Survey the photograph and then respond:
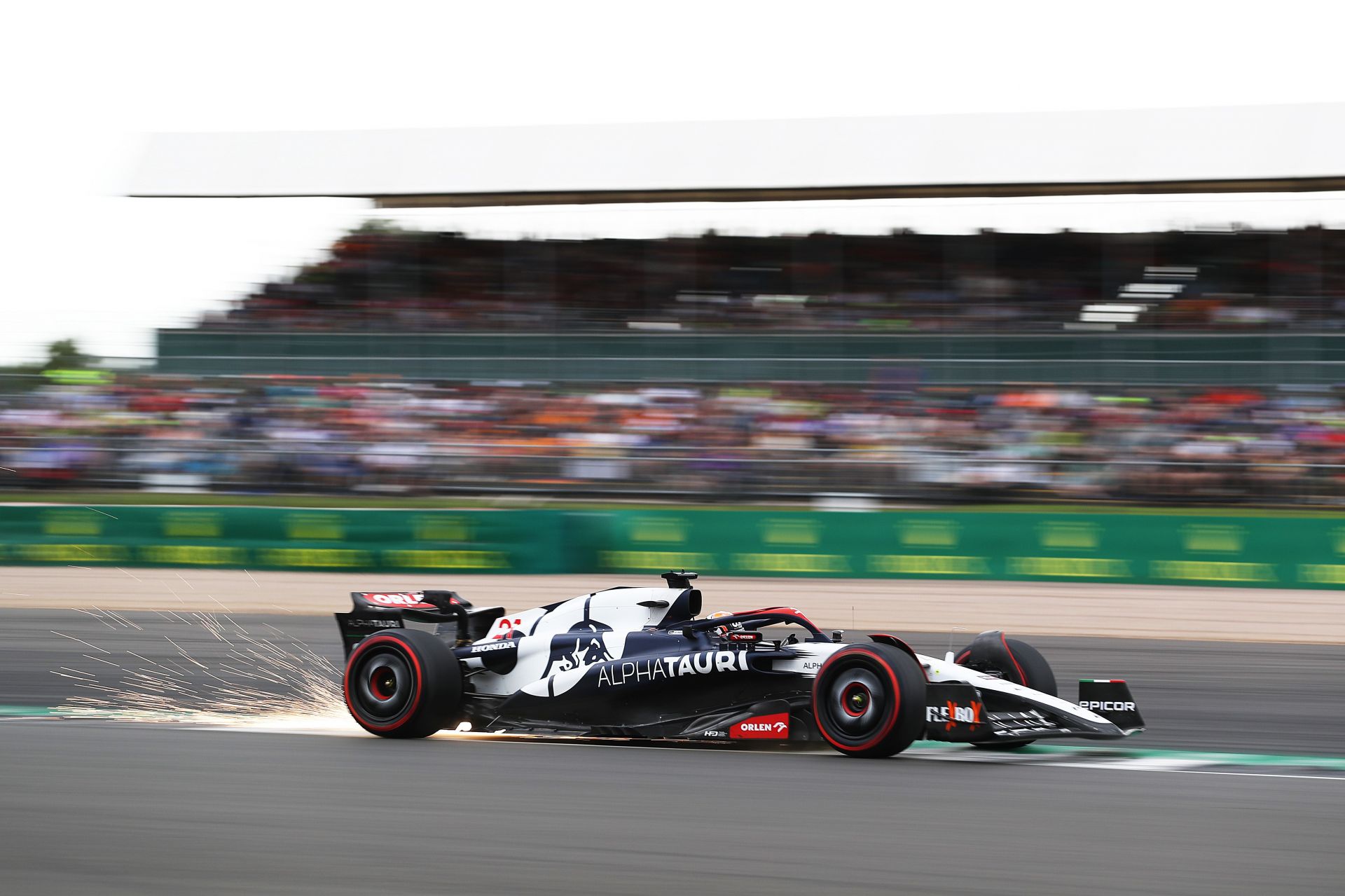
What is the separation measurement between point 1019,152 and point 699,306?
4221 mm

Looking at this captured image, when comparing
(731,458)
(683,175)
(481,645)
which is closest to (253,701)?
(481,645)

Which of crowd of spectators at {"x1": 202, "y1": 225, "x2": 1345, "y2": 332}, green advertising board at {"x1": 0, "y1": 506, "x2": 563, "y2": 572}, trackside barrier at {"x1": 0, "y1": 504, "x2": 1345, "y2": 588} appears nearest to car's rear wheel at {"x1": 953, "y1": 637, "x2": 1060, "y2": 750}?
trackside barrier at {"x1": 0, "y1": 504, "x2": 1345, "y2": 588}

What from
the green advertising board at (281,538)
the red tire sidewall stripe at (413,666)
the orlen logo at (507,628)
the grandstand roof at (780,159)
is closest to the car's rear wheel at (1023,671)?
the orlen logo at (507,628)

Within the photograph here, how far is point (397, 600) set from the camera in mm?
7844

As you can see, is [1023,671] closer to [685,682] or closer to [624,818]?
[685,682]

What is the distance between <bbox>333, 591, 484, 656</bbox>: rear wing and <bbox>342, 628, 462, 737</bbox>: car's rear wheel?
258 mm

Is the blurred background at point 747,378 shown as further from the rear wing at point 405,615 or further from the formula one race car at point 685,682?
the formula one race car at point 685,682

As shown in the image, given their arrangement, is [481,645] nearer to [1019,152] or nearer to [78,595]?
[78,595]

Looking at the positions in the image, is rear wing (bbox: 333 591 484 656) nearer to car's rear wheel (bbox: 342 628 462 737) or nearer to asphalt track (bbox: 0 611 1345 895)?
car's rear wheel (bbox: 342 628 462 737)

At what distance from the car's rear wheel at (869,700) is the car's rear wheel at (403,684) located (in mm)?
1824

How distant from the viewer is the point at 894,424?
53.3ft

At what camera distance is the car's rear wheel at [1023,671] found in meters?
7.12

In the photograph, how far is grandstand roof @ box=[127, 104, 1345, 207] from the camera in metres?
17.6

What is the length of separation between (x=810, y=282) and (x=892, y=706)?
12.3 meters
